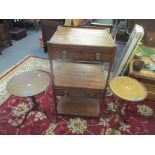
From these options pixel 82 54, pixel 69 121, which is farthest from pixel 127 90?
pixel 69 121

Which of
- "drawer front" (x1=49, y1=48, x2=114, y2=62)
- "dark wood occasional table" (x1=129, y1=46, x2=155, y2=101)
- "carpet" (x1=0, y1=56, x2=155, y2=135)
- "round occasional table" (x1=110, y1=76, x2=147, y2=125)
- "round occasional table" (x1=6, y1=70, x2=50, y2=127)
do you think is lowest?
"carpet" (x1=0, y1=56, x2=155, y2=135)

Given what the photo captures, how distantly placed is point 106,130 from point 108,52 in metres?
1.06

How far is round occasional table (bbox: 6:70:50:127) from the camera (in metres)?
1.62

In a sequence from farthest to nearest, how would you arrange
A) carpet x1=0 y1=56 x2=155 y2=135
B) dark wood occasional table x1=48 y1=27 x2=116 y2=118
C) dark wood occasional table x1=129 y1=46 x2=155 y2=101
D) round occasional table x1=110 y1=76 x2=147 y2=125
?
dark wood occasional table x1=129 y1=46 x2=155 y2=101, carpet x1=0 y1=56 x2=155 y2=135, round occasional table x1=110 y1=76 x2=147 y2=125, dark wood occasional table x1=48 y1=27 x2=116 y2=118

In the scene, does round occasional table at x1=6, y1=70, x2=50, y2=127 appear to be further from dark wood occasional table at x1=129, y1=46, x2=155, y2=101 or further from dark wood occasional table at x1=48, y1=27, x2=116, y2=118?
dark wood occasional table at x1=129, y1=46, x2=155, y2=101

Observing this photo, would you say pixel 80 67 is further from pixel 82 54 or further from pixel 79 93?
pixel 82 54

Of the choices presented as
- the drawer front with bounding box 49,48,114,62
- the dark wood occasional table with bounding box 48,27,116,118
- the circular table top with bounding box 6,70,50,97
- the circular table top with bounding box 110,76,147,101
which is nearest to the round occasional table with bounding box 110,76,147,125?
the circular table top with bounding box 110,76,147,101

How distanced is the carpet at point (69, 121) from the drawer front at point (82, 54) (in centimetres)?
87

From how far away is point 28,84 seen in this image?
1732 mm

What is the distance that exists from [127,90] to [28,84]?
1.11m

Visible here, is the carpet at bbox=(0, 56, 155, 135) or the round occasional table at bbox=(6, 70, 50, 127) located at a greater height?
the round occasional table at bbox=(6, 70, 50, 127)

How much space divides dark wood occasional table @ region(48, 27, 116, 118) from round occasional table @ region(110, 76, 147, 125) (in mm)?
131

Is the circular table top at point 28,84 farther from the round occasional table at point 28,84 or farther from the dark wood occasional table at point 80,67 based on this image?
the dark wood occasional table at point 80,67

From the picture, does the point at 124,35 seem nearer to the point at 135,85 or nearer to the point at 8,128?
the point at 135,85
